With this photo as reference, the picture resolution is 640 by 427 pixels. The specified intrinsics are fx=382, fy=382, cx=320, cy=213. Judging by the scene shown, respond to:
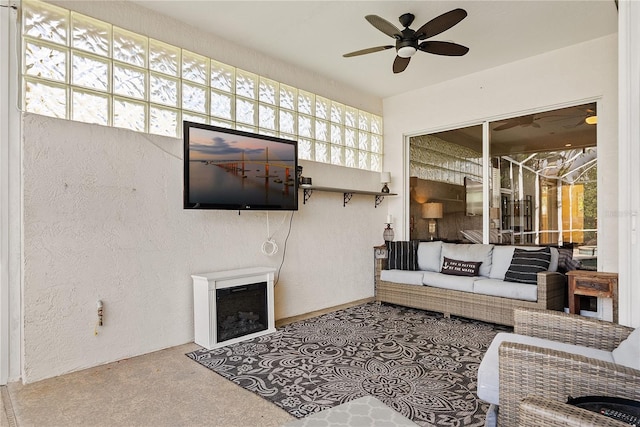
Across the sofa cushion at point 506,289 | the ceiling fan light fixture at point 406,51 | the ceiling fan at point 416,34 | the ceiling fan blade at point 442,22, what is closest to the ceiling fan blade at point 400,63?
the ceiling fan at point 416,34

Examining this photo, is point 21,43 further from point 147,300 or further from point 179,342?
point 179,342

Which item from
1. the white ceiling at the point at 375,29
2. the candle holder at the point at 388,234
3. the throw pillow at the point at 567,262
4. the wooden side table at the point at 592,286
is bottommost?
the wooden side table at the point at 592,286

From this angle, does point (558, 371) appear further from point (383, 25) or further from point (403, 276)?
point (403, 276)

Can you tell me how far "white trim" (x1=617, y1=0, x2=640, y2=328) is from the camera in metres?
2.05

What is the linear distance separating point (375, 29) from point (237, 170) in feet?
6.16

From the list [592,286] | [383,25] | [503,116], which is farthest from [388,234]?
[383,25]

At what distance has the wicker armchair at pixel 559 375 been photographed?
1.43m

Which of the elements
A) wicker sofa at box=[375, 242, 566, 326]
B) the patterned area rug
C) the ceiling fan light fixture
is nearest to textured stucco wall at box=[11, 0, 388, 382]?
the patterned area rug

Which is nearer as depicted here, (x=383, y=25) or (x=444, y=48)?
(x=383, y=25)

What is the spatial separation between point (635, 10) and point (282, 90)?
3.16 meters

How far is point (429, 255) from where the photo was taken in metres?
4.82

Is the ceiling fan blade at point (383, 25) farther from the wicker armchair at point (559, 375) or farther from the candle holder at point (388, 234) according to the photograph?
the candle holder at point (388, 234)

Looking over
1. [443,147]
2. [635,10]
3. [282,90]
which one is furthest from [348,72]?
[635,10]

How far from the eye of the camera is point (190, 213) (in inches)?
139
